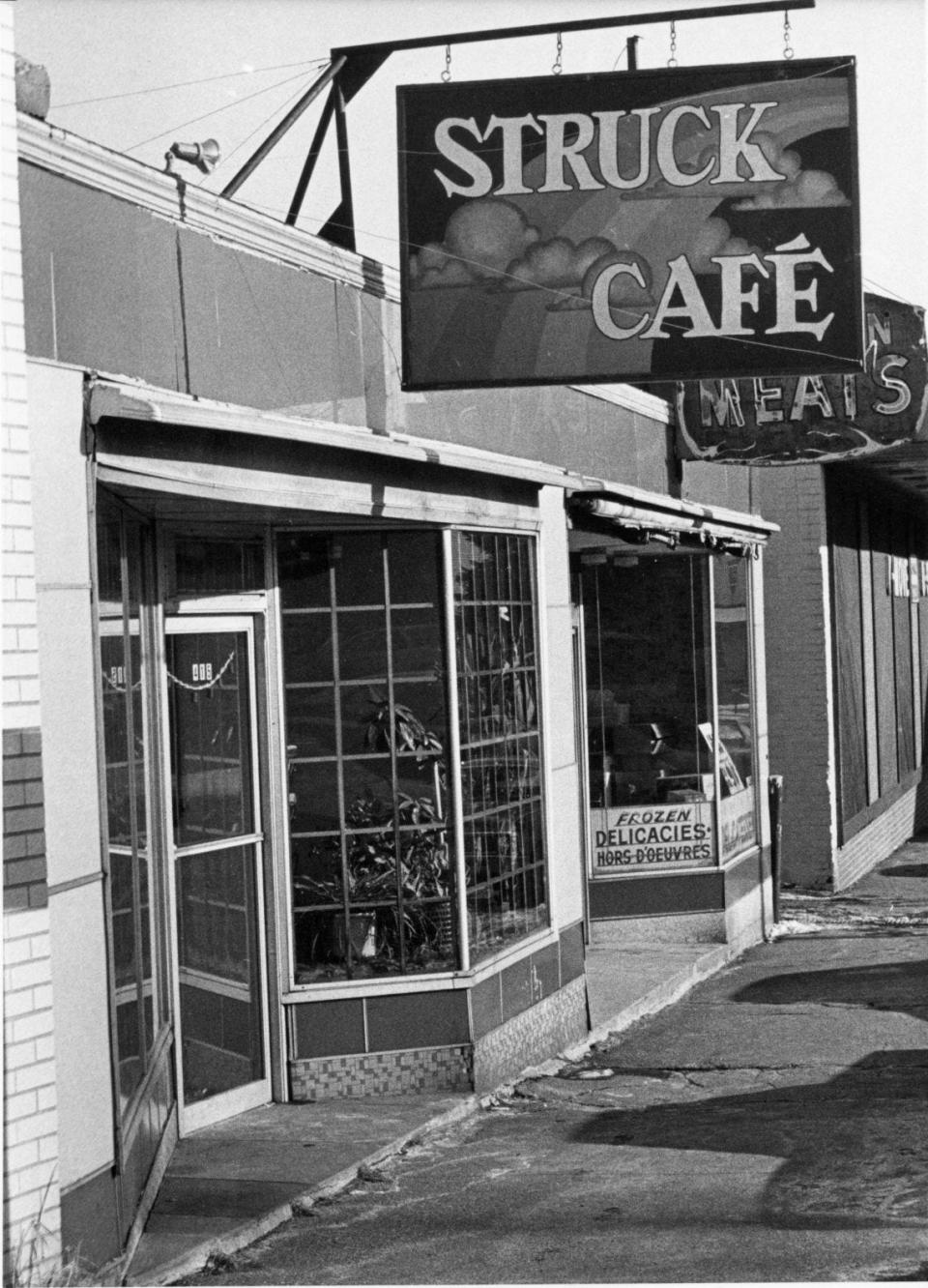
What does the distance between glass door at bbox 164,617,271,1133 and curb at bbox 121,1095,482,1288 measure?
2.82 feet

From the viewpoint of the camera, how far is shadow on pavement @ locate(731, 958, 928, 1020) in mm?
11312

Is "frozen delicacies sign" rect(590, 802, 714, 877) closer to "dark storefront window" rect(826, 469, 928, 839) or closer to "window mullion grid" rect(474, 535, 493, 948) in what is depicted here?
"dark storefront window" rect(826, 469, 928, 839)

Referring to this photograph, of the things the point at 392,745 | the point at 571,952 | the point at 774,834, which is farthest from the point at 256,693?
the point at 774,834

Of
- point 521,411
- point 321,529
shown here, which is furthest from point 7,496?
point 521,411

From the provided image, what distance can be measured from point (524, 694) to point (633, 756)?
405cm

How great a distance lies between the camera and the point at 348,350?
8414 mm

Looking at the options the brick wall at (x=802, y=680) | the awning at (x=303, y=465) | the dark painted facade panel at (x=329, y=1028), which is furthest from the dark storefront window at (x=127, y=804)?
the brick wall at (x=802, y=680)

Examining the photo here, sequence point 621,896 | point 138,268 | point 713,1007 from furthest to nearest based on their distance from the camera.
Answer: point 621,896 → point 713,1007 → point 138,268

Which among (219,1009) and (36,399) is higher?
(36,399)

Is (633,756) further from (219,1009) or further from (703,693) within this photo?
(219,1009)

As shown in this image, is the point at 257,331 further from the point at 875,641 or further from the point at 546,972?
the point at 875,641

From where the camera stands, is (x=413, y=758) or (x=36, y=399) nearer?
(x=36, y=399)

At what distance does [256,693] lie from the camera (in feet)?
27.2

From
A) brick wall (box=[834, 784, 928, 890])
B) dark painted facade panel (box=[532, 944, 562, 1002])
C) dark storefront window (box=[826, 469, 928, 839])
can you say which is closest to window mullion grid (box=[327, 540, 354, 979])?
dark painted facade panel (box=[532, 944, 562, 1002])
